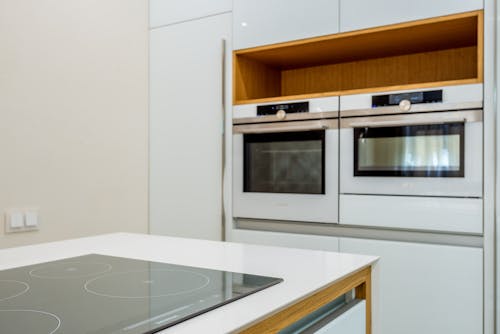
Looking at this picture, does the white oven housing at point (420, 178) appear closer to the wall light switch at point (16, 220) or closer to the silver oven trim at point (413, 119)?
the silver oven trim at point (413, 119)

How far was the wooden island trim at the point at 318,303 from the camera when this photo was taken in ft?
2.56

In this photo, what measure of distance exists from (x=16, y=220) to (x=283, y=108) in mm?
1371

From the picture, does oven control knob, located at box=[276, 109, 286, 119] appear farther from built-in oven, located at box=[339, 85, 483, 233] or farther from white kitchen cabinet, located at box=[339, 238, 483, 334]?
white kitchen cabinet, located at box=[339, 238, 483, 334]

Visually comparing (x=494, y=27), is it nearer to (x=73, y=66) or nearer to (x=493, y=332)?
(x=493, y=332)

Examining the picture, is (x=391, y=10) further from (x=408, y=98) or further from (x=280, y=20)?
(x=280, y=20)

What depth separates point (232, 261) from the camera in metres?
1.19

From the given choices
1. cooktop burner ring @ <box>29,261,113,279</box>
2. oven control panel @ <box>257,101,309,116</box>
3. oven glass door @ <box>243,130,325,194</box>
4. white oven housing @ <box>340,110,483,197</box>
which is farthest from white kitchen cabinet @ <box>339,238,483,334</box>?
cooktop burner ring @ <box>29,261,113,279</box>

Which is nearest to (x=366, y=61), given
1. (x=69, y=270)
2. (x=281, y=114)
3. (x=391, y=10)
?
(x=391, y=10)

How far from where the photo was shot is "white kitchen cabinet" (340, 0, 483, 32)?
201cm

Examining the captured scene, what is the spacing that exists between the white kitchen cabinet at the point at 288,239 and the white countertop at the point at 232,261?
92 centimetres

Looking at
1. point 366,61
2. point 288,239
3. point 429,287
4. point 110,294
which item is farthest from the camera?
point 366,61

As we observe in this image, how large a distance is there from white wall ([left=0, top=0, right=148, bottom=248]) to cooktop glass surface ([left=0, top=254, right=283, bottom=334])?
1275mm

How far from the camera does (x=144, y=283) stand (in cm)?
95

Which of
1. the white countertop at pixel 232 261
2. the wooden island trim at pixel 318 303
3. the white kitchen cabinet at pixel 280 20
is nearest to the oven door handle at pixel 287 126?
the white kitchen cabinet at pixel 280 20
